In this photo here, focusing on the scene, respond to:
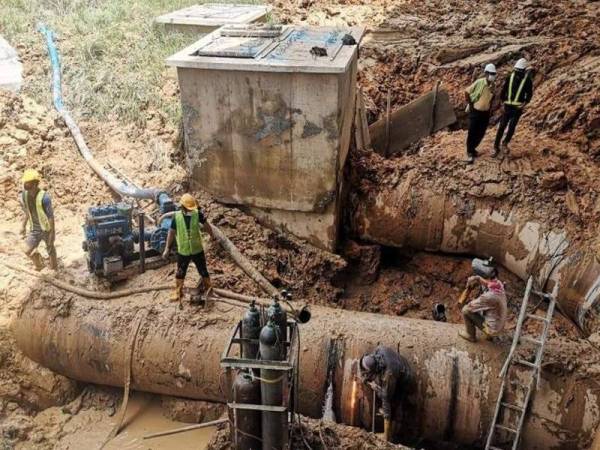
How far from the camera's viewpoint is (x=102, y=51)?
977cm

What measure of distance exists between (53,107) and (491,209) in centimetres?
675

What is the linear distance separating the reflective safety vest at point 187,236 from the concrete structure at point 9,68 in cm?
519

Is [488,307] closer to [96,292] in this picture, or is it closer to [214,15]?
[96,292]

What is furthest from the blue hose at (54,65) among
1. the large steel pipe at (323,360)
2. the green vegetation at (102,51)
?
the large steel pipe at (323,360)

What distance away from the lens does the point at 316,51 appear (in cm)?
649

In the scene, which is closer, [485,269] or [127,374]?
[485,269]

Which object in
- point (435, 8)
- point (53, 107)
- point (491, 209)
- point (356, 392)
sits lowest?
point (356, 392)

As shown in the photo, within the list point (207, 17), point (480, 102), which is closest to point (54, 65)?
point (207, 17)

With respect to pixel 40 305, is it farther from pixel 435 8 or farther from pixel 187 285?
pixel 435 8

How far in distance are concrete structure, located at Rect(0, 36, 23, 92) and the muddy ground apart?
23 centimetres

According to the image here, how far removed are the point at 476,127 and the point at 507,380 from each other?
3.54 meters

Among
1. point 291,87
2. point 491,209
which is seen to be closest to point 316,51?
point 291,87

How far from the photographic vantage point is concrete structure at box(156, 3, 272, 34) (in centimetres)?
994

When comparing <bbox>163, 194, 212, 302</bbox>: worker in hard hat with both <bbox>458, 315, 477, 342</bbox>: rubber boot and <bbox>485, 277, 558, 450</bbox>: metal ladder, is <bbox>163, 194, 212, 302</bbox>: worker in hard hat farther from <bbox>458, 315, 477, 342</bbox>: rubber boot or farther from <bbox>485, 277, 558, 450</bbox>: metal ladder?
<bbox>485, 277, 558, 450</bbox>: metal ladder
